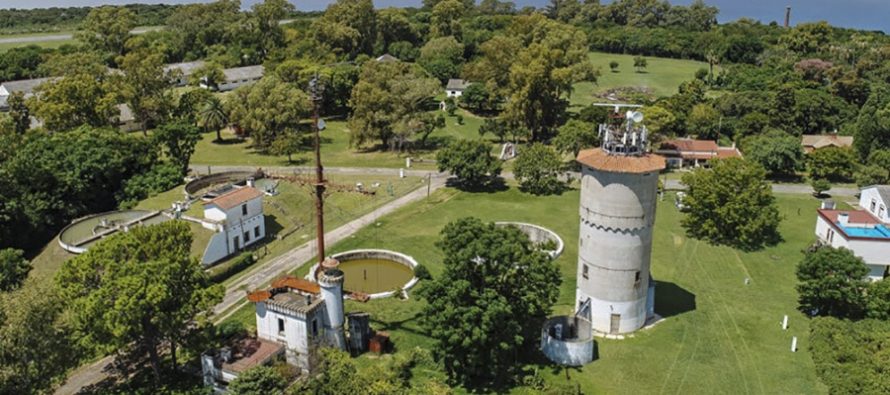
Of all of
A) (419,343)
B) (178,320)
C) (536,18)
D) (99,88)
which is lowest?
(419,343)

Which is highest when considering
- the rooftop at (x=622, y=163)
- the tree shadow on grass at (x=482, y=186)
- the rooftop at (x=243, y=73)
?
the rooftop at (x=243, y=73)

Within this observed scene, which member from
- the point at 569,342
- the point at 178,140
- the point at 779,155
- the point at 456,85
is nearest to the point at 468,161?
the point at 178,140

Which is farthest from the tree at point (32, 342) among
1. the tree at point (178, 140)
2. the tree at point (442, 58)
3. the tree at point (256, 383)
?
the tree at point (442, 58)

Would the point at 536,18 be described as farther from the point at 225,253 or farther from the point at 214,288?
the point at 214,288

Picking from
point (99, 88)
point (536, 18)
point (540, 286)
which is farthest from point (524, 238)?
point (536, 18)

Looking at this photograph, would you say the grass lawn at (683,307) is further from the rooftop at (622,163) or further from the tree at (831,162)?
the rooftop at (622,163)

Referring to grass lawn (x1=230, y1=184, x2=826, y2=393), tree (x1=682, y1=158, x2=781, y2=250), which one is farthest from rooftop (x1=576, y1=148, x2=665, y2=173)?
tree (x1=682, y1=158, x2=781, y2=250)

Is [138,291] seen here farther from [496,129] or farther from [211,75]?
[211,75]
